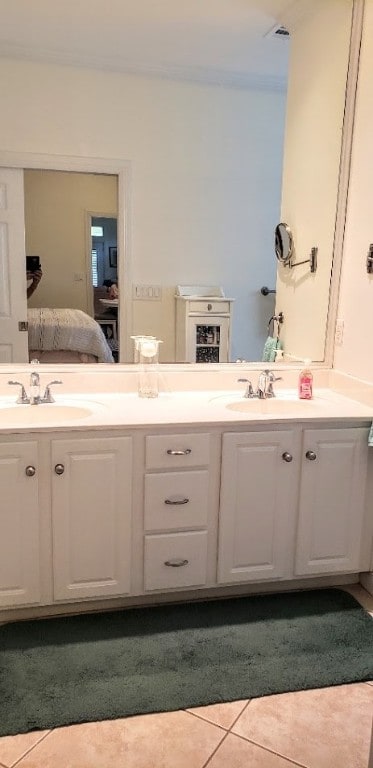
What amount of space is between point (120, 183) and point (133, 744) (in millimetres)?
2056

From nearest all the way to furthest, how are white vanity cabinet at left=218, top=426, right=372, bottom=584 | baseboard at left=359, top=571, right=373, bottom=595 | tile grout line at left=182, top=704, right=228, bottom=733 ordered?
tile grout line at left=182, top=704, right=228, bottom=733, white vanity cabinet at left=218, top=426, right=372, bottom=584, baseboard at left=359, top=571, right=373, bottom=595

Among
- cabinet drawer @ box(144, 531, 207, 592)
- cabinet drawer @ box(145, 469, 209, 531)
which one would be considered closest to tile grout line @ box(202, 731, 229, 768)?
cabinet drawer @ box(144, 531, 207, 592)

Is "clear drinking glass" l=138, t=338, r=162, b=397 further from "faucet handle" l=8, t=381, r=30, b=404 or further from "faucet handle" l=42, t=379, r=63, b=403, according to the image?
"faucet handle" l=8, t=381, r=30, b=404

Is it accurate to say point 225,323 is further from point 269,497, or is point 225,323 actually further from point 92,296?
point 269,497

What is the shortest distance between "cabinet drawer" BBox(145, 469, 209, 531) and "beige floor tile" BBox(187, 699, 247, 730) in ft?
1.99

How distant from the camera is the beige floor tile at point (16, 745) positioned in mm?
1565

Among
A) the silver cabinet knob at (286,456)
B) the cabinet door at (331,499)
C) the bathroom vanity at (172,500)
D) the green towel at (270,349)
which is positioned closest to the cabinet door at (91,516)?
the bathroom vanity at (172,500)

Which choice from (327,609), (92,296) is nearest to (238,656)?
(327,609)

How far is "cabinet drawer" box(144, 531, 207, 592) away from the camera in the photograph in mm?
2141

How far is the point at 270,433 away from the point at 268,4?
5.83 feet

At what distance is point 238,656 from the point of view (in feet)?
6.49

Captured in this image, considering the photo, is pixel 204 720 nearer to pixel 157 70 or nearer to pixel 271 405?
pixel 271 405

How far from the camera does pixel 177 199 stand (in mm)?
2541

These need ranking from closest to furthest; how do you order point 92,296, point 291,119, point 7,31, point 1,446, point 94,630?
point 1,446
point 94,630
point 7,31
point 92,296
point 291,119
